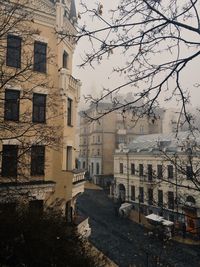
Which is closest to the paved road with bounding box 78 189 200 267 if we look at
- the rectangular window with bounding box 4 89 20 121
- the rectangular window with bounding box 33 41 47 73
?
the rectangular window with bounding box 4 89 20 121

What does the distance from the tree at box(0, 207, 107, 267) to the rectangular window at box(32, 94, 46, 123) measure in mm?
7968

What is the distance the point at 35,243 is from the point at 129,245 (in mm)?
20618

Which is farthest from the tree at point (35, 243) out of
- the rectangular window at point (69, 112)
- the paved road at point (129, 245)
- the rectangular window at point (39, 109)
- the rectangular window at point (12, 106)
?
the rectangular window at point (69, 112)

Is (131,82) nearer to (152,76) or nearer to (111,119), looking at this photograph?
(152,76)

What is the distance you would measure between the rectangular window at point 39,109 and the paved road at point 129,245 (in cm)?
872

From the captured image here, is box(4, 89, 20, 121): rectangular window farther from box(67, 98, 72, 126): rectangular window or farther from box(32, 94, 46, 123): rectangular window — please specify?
box(67, 98, 72, 126): rectangular window

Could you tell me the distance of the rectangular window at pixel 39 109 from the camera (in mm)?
15672

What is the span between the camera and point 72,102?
60.6 ft

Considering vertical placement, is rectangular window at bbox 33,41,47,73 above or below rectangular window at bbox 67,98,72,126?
above

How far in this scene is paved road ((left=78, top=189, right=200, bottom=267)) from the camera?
2217 cm

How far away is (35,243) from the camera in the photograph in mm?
7129

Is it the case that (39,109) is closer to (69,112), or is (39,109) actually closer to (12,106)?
(12,106)

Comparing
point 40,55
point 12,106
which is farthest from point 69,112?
point 12,106

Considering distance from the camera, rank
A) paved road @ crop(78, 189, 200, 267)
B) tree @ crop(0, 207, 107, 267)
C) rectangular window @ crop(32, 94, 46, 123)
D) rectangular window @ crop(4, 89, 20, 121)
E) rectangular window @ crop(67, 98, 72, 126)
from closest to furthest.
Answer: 1. tree @ crop(0, 207, 107, 267)
2. rectangular window @ crop(4, 89, 20, 121)
3. rectangular window @ crop(32, 94, 46, 123)
4. rectangular window @ crop(67, 98, 72, 126)
5. paved road @ crop(78, 189, 200, 267)
